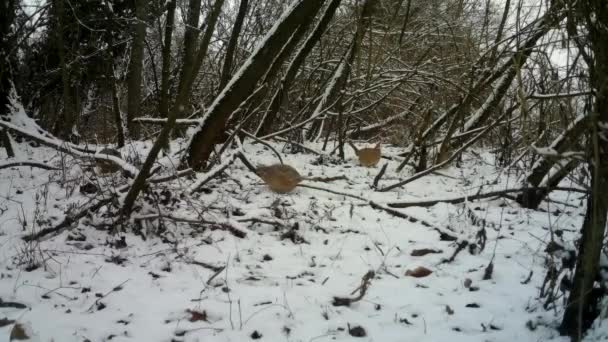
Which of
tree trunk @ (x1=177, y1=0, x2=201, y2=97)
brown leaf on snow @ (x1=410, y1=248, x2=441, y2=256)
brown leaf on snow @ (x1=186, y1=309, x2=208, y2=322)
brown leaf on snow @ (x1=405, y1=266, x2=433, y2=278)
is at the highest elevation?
tree trunk @ (x1=177, y1=0, x2=201, y2=97)

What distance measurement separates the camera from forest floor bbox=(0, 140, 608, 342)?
75.9 inches

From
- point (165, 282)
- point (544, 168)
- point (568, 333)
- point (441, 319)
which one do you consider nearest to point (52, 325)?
point (165, 282)

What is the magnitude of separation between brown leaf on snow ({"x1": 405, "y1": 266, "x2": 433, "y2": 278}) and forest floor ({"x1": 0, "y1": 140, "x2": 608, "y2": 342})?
1.0 inches

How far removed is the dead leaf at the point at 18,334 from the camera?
1.74m

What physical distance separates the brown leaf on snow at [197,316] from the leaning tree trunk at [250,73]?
2.08 m

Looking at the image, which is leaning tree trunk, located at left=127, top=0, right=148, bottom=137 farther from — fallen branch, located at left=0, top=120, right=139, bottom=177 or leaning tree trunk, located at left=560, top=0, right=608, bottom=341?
leaning tree trunk, located at left=560, top=0, right=608, bottom=341

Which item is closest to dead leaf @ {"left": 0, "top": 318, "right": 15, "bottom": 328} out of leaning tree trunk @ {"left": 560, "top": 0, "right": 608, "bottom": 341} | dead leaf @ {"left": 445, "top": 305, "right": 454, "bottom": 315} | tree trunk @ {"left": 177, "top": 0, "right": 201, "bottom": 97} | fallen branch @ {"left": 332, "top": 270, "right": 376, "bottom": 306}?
fallen branch @ {"left": 332, "top": 270, "right": 376, "bottom": 306}

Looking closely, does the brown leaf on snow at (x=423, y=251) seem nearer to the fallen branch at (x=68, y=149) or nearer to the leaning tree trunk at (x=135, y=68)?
the fallen branch at (x=68, y=149)

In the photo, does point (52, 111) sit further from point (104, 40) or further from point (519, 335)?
point (519, 335)

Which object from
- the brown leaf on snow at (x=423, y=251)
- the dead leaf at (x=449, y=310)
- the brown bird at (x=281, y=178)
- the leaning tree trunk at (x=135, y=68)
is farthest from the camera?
the leaning tree trunk at (x=135, y=68)

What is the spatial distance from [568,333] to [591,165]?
2.38 feet

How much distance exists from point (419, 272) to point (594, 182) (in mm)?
1185

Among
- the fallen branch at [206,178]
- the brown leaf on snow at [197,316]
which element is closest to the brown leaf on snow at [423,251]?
the brown leaf on snow at [197,316]

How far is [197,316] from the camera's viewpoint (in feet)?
6.55
